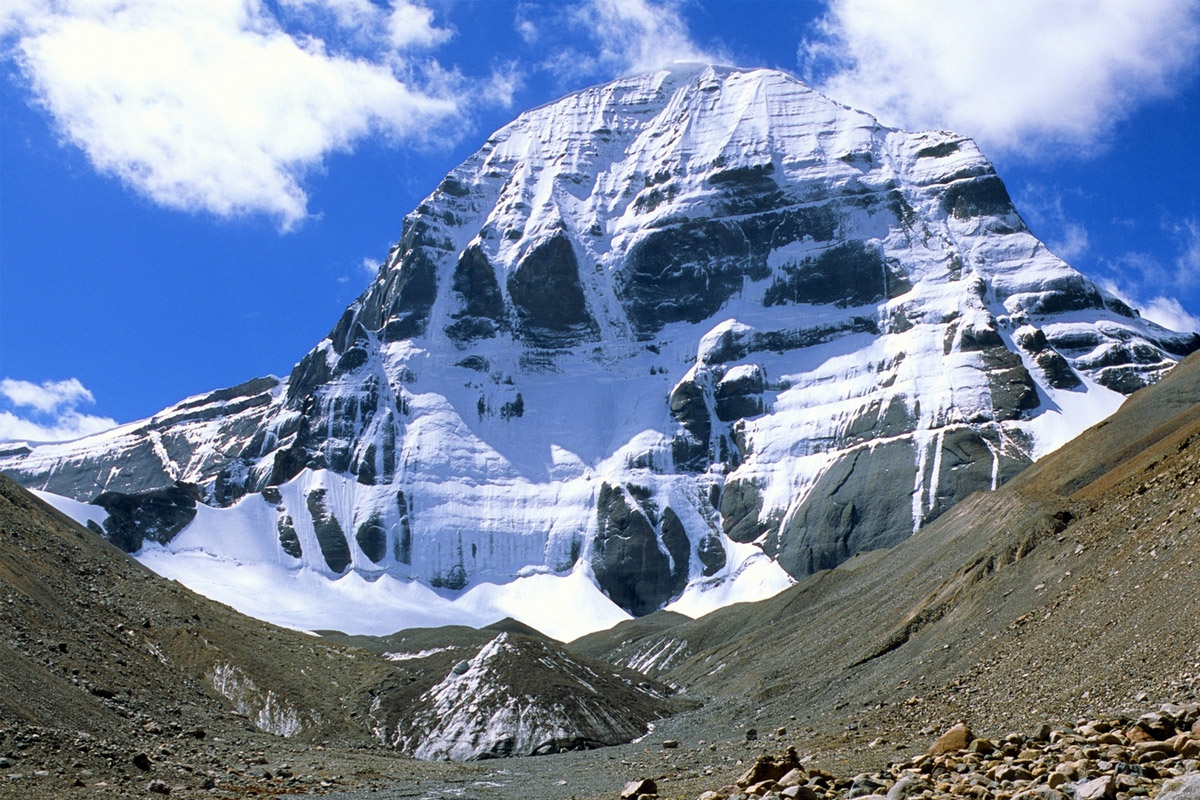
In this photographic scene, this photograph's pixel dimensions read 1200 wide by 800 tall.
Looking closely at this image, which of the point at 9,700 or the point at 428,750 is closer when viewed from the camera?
the point at 9,700

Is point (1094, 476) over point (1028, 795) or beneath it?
over

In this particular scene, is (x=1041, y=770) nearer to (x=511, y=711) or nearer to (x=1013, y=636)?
(x=1013, y=636)

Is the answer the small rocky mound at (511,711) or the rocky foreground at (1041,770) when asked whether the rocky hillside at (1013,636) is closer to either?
the rocky foreground at (1041,770)

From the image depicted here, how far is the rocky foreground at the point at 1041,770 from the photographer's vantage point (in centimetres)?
2400

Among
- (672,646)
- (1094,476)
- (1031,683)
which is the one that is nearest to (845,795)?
(1031,683)

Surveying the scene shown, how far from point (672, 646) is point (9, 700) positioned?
125041 mm

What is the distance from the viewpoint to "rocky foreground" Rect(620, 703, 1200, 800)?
24.0m

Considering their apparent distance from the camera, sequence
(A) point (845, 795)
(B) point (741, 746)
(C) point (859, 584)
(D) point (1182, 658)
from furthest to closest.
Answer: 1. (C) point (859, 584)
2. (B) point (741, 746)
3. (D) point (1182, 658)
4. (A) point (845, 795)

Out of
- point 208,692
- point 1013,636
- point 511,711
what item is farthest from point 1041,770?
point 511,711

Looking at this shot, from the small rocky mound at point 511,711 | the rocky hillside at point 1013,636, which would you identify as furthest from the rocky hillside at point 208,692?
the rocky hillside at point 1013,636

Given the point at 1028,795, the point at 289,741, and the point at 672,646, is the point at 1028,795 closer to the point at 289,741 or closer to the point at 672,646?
the point at 289,741

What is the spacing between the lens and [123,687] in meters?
56.3

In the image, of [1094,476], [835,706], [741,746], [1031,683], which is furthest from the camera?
[1094,476]

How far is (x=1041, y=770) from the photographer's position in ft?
86.8
